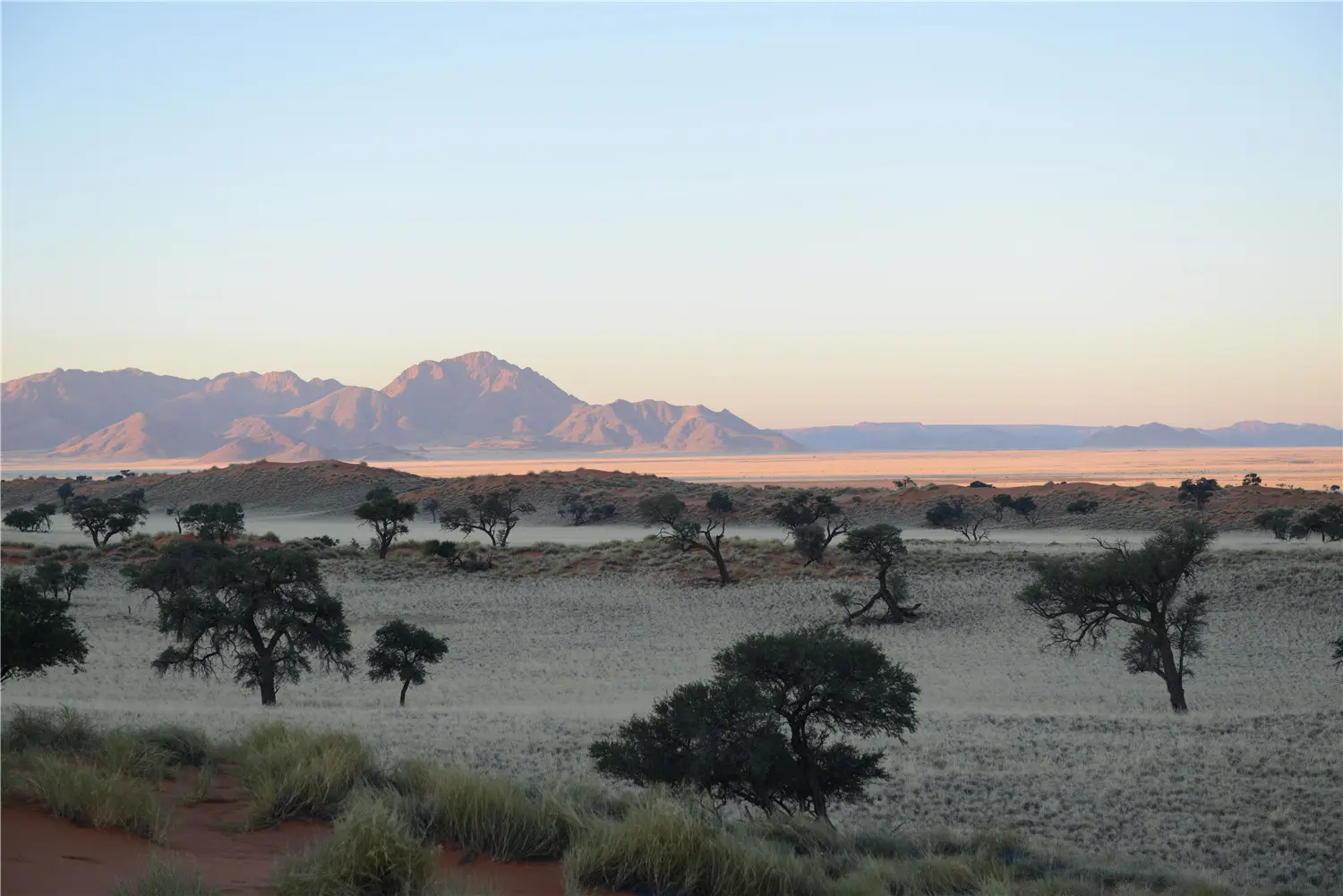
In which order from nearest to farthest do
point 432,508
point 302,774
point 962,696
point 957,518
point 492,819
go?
point 492,819 → point 302,774 → point 962,696 → point 957,518 → point 432,508

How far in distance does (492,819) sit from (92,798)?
9.84 ft

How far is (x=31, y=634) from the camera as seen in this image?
55.2 feet

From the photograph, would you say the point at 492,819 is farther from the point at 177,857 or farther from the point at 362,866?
the point at 177,857

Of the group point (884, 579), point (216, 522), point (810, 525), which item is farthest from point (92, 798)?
point (216, 522)

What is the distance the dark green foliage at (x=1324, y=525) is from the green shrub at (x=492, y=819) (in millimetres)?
61182

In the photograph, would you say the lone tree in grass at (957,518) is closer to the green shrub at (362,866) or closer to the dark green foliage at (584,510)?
the dark green foliage at (584,510)

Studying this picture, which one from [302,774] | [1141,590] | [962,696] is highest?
[302,774]

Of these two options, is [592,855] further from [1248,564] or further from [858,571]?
[1248,564]

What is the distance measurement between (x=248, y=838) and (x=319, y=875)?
2.08m

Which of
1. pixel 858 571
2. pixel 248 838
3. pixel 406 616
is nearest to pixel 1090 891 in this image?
pixel 248 838

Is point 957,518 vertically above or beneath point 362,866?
beneath

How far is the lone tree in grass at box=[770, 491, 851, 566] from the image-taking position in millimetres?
49969

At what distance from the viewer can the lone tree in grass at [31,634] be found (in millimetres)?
15820

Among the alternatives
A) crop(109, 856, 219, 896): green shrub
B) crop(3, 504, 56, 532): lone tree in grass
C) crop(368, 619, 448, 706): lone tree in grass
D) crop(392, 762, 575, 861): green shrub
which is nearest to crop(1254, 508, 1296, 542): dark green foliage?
crop(368, 619, 448, 706): lone tree in grass
